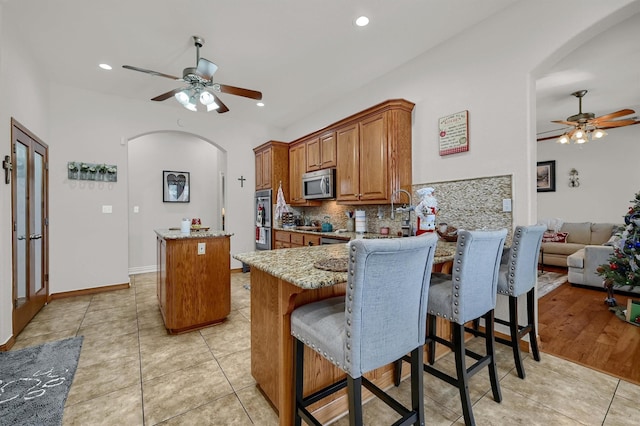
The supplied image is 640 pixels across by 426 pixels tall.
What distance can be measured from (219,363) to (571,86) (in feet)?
17.7

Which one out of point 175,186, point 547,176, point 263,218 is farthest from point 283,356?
point 547,176

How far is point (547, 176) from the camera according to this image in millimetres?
6309

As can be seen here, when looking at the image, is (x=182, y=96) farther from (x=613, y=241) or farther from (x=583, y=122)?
(x=613, y=241)

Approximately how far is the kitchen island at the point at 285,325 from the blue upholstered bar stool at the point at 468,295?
0.25 meters

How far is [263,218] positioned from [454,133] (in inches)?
138

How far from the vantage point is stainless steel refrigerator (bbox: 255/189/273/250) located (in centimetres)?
510

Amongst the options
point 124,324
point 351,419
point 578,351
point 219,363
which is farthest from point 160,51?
point 578,351

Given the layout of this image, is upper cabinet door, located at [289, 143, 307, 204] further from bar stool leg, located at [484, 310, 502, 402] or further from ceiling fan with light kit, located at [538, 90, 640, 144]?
ceiling fan with light kit, located at [538, 90, 640, 144]

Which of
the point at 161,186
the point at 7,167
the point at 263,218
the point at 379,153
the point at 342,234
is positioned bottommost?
the point at 342,234

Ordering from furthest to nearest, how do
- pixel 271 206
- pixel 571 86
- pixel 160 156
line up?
pixel 160 156, pixel 271 206, pixel 571 86

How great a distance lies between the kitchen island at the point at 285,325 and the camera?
1371 mm

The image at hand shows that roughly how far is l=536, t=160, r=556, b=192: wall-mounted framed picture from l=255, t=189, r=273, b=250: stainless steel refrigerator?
603 centimetres

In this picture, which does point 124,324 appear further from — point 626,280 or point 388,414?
point 626,280

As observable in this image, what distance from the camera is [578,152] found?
586 cm
